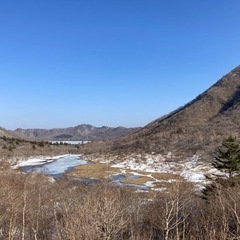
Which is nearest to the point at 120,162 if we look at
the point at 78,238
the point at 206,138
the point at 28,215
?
the point at 206,138

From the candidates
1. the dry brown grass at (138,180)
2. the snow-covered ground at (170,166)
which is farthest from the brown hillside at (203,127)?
the dry brown grass at (138,180)

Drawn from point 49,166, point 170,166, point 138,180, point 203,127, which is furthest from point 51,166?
point 203,127

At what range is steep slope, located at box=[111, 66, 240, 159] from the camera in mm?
60906

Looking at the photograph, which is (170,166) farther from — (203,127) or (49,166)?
(203,127)

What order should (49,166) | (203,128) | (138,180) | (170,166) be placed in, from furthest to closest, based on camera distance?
(203,128) < (49,166) < (170,166) < (138,180)

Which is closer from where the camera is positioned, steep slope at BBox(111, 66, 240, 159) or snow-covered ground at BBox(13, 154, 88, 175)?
snow-covered ground at BBox(13, 154, 88, 175)

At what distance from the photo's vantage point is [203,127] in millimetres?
75125

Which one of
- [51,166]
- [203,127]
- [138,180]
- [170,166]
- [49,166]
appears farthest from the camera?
[203,127]

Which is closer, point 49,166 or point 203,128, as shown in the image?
point 49,166

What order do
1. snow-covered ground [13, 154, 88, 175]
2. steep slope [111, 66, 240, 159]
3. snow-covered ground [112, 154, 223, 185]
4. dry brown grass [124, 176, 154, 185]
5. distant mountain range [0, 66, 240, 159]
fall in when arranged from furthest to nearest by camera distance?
steep slope [111, 66, 240, 159]
distant mountain range [0, 66, 240, 159]
snow-covered ground [13, 154, 88, 175]
snow-covered ground [112, 154, 223, 185]
dry brown grass [124, 176, 154, 185]

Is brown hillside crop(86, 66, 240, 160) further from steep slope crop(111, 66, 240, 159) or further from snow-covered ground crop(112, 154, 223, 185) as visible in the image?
snow-covered ground crop(112, 154, 223, 185)

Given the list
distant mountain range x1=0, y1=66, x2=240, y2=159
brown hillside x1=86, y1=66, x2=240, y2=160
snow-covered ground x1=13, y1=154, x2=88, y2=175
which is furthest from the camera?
brown hillside x1=86, y1=66, x2=240, y2=160

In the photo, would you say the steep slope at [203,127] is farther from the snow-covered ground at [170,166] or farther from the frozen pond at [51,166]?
the frozen pond at [51,166]

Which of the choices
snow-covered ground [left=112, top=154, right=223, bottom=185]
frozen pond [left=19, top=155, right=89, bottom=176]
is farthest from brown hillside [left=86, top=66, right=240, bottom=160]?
frozen pond [left=19, top=155, right=89, bottom=176]
